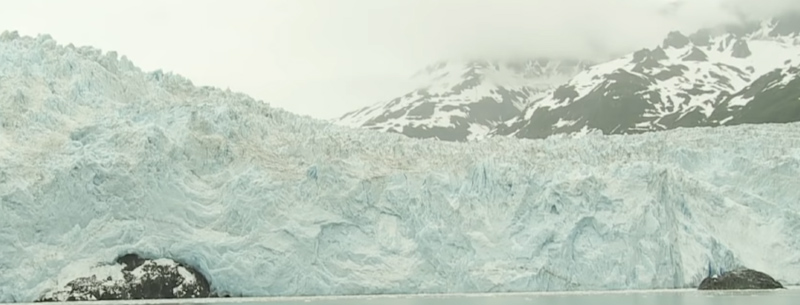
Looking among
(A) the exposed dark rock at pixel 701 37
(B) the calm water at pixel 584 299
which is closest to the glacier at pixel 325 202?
(B) the calm water at pixel 584 299

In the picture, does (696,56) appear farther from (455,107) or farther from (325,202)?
(325,202)

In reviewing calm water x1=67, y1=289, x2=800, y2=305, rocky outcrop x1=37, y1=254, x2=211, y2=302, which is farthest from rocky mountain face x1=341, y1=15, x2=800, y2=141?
rocky outcrop x1=37, y1=254, x2=211, y2=302

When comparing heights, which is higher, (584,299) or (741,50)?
(741,50)

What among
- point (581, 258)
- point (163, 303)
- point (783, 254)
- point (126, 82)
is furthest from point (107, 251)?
point (783, 254)

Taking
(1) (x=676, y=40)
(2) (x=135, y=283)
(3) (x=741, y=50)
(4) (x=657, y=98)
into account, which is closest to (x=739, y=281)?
(2) (x=135, y=283)

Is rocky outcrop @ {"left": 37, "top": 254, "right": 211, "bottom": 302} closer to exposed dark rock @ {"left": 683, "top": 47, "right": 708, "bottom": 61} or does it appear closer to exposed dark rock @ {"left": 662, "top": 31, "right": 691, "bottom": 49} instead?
exposed dark rock @ {"left": 683, "top": 47, "right": 708, "bottom": 61}

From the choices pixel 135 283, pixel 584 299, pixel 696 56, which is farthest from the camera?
pixel 696 56

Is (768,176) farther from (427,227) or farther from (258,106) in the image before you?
(258,106)
